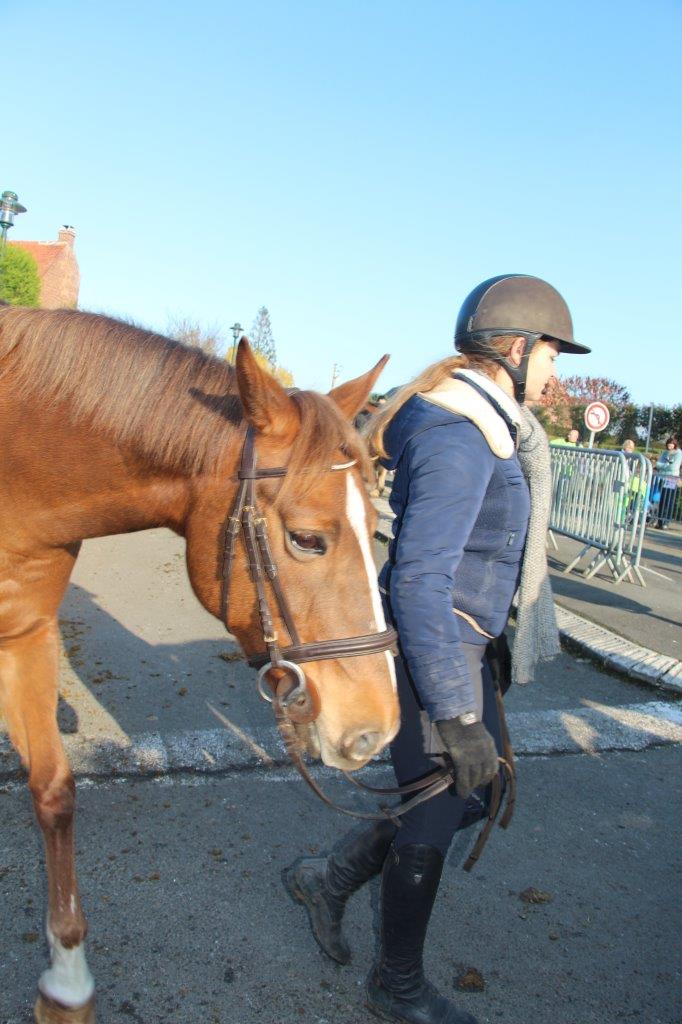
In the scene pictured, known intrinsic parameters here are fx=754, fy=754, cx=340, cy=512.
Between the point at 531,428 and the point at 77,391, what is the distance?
4.85 ft

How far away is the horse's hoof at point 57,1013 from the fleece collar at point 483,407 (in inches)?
78.6

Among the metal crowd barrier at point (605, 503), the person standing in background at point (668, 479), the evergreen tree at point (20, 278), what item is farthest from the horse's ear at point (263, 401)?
the person standing in background at point (668, 479)

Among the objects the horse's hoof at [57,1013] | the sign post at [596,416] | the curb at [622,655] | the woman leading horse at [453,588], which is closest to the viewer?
the woman leading horse at [453,588]

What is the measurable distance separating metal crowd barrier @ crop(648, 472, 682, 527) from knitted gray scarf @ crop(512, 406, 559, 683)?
17.9 m

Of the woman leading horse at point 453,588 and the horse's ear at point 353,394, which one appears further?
the horse's ear at point 353,394

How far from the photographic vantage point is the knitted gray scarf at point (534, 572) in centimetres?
254

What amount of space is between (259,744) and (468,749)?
2.29 metres

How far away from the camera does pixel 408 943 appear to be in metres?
2.32

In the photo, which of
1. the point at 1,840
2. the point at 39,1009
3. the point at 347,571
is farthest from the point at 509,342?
the point at 1,840

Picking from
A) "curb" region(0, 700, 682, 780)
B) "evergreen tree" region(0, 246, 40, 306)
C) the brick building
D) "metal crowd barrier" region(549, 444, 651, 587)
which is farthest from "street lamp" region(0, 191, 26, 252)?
the brick building

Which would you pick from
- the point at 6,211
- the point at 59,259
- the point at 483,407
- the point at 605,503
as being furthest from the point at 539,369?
the point at 59,259

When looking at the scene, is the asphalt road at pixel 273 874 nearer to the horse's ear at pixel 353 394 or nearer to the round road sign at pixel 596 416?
the horse's ear at pixel 353 394

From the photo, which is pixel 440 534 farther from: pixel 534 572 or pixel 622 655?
pixel 622 655

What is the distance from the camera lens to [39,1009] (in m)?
2.18
